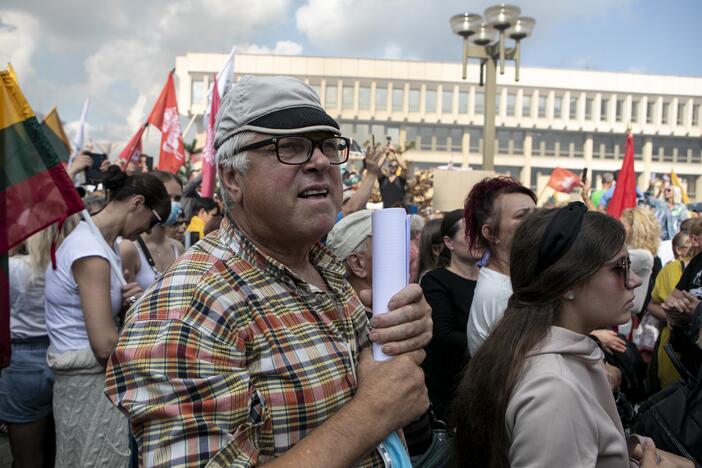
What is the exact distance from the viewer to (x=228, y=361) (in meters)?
1.18

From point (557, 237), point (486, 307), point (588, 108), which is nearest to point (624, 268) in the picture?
point (557, 237)

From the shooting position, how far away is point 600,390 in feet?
6.36

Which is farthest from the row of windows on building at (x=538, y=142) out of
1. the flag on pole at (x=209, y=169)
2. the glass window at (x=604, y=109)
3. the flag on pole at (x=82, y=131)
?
the flag on pole at (x=209, y=169)

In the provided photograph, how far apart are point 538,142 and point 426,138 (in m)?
12.8

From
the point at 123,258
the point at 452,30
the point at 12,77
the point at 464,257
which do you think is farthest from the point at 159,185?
the point at 452,30

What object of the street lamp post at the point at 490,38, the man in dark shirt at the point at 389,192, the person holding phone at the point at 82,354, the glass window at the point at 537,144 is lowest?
the person holding phone at the point at 82,354

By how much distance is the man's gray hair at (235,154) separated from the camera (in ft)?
4.55

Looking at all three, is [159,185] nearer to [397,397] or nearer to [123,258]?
[123,258]

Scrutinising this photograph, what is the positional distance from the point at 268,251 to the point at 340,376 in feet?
1.17

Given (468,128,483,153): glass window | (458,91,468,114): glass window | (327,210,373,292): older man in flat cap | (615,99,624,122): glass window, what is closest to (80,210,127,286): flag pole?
(327,210,373,292): older man in flat cap

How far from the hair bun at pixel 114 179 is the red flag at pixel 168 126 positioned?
21.2ft

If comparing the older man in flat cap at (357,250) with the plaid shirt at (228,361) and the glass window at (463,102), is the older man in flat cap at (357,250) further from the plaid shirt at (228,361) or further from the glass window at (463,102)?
the glass window at (463,102)

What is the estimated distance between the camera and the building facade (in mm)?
65875

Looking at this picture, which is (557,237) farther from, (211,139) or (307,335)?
(211,139)
